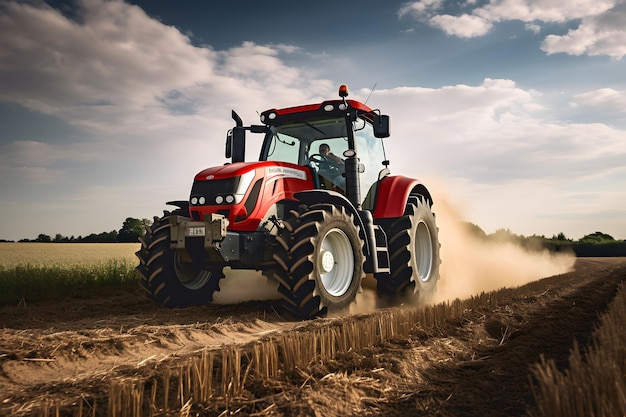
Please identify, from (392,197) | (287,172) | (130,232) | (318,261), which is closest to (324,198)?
(287,172)

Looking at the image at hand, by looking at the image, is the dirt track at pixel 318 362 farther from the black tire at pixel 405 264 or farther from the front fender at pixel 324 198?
the front fender at pixel 324 198

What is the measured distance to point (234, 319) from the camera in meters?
6.59

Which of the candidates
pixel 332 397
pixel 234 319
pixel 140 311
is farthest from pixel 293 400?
pixel 140 311

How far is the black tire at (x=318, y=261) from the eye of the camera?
6508 mm

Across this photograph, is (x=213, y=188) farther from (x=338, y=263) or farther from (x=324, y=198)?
(x=338, y=263)

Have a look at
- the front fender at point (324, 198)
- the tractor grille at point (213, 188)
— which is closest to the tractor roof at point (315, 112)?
the front fender at point (324, 198)

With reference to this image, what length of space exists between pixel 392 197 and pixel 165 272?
3.66 m

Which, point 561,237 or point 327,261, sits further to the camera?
point 561,237

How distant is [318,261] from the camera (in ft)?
21.9

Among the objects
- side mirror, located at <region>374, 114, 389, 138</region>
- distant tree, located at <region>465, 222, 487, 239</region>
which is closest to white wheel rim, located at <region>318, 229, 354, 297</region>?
side mirror, located at <region>374, 114, 389, 138</region>

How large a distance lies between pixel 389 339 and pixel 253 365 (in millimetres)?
1683

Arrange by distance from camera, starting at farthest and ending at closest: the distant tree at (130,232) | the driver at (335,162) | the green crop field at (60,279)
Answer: the distant tree at (130,232) → the green crop field at (60,279) → the driver at (335,162)

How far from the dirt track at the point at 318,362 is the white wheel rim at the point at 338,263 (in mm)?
862

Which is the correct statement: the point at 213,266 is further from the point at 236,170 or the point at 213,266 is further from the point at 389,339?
the point at 389,339
